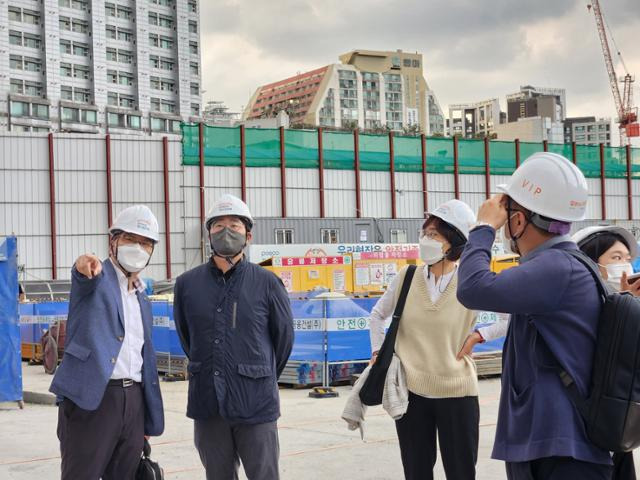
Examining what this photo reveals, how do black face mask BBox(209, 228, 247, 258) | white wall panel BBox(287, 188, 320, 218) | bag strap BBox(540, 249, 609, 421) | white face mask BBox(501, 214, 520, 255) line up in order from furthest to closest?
1. white wall panel BBox(287, 188, 320, 218)
2. black face mask BBox(209, 228, 247, 258)
3. white face mask BBox(501, 214, 520, 255)
4. bag strap BBox(540, 249, 609, 421)

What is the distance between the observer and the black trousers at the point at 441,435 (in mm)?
4926

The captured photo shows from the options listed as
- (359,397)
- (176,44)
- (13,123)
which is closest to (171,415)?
(359,397)

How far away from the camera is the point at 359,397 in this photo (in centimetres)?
519

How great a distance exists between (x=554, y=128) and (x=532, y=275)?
143m

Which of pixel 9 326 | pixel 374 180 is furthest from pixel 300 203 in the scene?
pixel 9 326

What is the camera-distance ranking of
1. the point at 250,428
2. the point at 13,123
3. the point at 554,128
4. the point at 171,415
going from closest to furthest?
the point at 250,428 < the point at 171,415 < the point at 13,123 < the point at 554,128

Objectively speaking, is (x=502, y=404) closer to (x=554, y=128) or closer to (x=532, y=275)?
(x=532, y=275)

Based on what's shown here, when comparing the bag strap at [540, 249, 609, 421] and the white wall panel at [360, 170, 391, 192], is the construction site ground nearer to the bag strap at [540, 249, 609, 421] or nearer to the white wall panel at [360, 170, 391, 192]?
the bag strap at [540, 249, 609, 421]

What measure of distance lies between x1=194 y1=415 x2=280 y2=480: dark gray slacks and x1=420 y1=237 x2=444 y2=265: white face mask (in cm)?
132

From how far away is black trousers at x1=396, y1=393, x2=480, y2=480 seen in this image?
493 cm

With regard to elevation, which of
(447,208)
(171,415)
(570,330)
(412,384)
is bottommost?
(171,415)

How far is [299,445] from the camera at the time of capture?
348 inches

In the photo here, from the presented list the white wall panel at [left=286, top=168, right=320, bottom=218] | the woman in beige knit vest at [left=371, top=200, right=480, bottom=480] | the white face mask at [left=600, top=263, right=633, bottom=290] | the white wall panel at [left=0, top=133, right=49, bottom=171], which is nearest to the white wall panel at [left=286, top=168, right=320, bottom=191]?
the white wall panel at [left=286, top=168, right=320, bottom=218]

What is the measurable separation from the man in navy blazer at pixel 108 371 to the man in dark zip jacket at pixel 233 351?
10.1 inches
